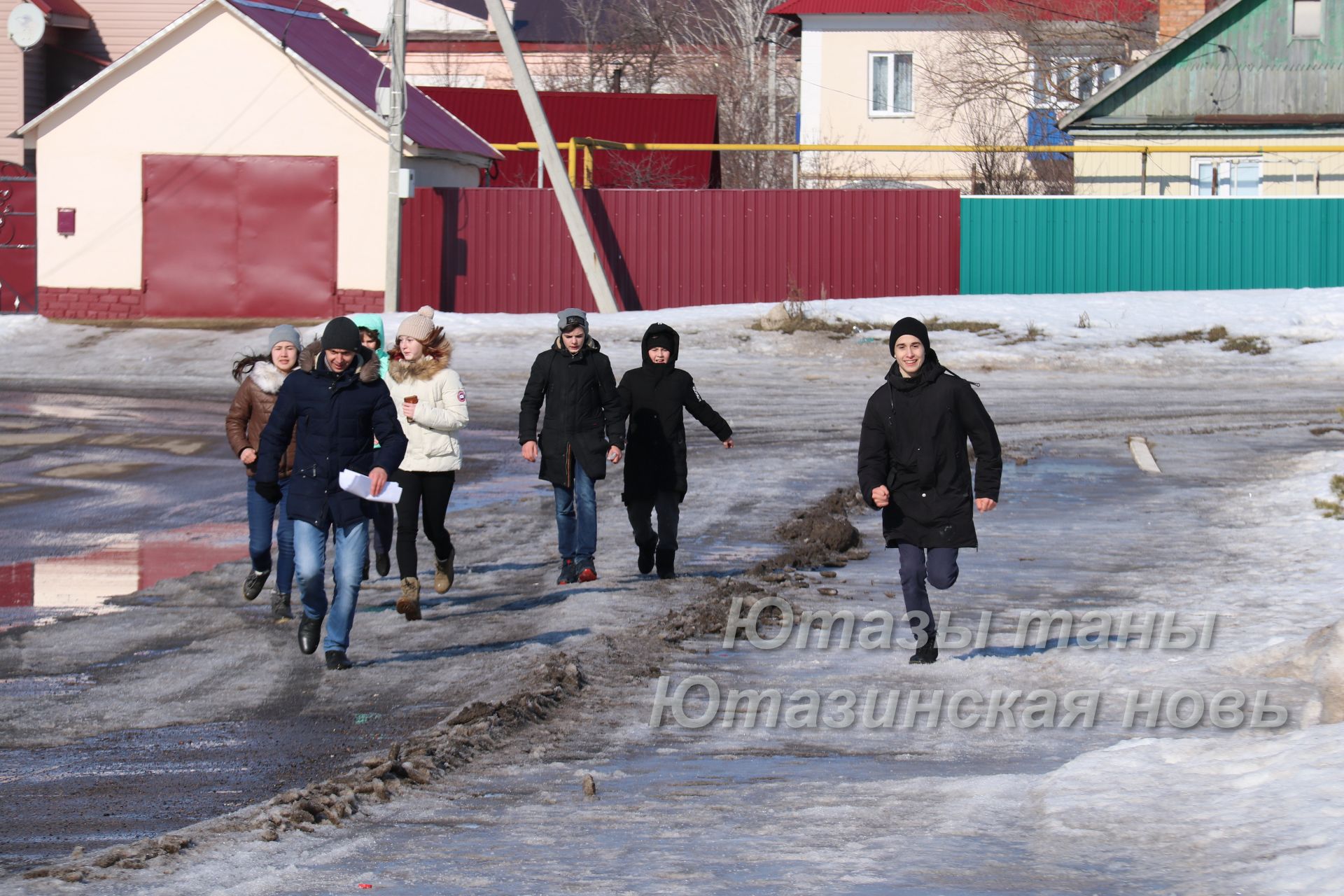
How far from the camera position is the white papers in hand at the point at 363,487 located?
7.36 metres

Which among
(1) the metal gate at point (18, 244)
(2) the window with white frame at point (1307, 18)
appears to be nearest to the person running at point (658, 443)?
(1) the metal gate at point (18, 244)

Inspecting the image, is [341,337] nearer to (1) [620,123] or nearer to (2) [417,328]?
(2) [417,328]

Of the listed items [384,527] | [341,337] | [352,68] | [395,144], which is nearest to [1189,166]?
[395,144]

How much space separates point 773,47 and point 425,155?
26.0m

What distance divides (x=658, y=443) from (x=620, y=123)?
3010 centimetres

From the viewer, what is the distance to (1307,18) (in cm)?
3312

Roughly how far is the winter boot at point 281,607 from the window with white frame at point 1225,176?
89.7ft

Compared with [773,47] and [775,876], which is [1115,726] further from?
A: [773,47]

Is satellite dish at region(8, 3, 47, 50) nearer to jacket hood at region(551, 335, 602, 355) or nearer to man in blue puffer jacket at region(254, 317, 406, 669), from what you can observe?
jacket hood at region(551, 335, 602, 355)

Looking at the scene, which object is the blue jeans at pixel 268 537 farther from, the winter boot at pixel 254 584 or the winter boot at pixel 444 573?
the winter boot at pixel 444 573

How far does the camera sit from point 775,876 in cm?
462

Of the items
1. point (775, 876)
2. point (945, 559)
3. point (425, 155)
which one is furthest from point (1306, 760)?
point (425, 155)

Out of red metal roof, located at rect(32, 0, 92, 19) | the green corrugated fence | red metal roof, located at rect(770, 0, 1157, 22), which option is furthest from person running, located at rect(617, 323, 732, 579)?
red metal roof, located at rect(770, 0, 1157, 22)

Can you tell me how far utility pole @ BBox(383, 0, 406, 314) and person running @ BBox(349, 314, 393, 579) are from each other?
16.0 metres
